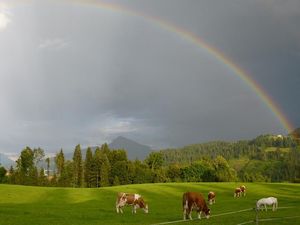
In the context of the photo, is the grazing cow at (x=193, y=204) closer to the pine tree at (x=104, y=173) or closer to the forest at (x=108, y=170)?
the forest at (x=108, y=170)

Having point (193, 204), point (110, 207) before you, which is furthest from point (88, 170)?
point (193, 204)

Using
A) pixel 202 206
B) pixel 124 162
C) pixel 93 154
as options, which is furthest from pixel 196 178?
pixel 202 206

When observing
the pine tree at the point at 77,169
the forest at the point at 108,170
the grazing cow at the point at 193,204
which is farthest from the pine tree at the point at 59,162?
the grazing cow at the point at 193,204

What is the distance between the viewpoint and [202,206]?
35.3 m

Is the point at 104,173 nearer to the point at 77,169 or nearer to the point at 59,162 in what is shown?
the point at 77,169

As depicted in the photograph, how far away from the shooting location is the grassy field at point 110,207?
1319 inches

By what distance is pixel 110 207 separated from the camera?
50875 millimetres

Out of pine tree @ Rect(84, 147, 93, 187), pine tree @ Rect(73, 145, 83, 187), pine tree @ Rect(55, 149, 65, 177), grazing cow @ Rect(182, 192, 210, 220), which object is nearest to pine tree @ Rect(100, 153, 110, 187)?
pine tree @ Rect(84, 147, 93, 187)

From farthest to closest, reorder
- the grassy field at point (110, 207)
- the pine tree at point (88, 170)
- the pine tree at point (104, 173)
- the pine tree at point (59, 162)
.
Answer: the pine tree at point (59, 162), the pine tree at point (88, 170), the pine tree at point (104, 173), the grassy field at point (110, 207)

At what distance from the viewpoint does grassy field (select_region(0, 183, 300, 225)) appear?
33500 mm

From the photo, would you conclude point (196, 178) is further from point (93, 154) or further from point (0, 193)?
point (0, 193)

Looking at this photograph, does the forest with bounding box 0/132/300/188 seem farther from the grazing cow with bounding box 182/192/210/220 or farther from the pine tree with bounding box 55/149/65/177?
the grazing cow with bounding box 182/192/210/220

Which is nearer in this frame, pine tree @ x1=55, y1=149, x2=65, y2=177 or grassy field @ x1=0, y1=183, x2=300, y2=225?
grassy field @ x1=0, y1=183, x2=300, y2=225

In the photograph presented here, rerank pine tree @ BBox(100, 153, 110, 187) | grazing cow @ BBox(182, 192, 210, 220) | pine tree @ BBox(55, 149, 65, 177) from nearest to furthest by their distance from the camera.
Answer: grazing cow @ BBox(182, 192, 210, 220)
pine tree @ BBox(100, 153, 110, 187)
pine tree @ BBox(55, 149, 65, 177)
